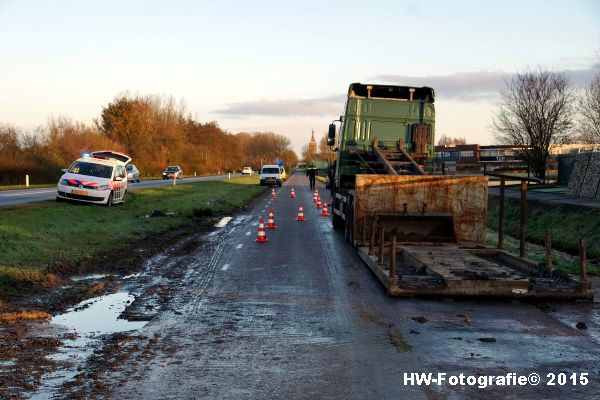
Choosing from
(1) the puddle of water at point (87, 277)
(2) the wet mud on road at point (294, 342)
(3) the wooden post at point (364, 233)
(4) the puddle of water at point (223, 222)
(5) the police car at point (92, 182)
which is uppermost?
(5) the police car at point (92, 182)

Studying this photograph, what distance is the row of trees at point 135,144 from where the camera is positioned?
173 ft

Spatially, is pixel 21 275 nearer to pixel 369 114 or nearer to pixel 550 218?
pixel 369 114

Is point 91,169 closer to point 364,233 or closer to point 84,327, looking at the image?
point 364,233

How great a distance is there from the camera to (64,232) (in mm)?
16391

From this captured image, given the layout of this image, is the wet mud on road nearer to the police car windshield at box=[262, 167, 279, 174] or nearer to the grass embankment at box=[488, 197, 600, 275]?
the grass embankment at box=[488, 197, 600, 275]

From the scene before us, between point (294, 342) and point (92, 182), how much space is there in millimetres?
18400

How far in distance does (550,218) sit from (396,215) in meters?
10.9

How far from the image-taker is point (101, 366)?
19.6 ft

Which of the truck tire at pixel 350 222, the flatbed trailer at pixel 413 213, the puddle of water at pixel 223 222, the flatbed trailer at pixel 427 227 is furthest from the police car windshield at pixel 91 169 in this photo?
the flatbed trailer at pixel 427 227

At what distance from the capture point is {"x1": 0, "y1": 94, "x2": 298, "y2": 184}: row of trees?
5275 cm

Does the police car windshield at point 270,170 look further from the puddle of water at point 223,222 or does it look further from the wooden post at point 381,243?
the wooden post at point 381,243

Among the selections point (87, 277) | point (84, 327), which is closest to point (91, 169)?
point (87, 277)

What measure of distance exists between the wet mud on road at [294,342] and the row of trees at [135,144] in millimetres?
45328

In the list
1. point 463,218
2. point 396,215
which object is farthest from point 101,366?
point 463,218
